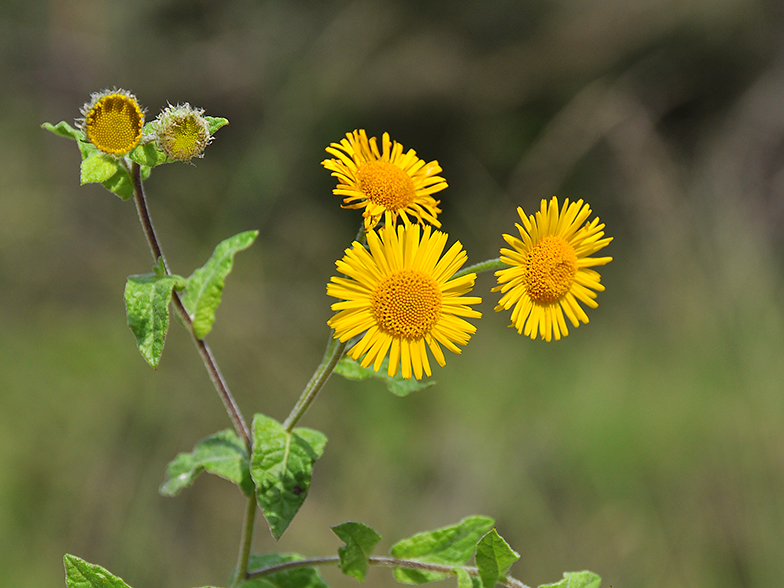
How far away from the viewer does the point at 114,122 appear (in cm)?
156

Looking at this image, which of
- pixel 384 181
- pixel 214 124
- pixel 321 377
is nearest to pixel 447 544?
pixel 321 377

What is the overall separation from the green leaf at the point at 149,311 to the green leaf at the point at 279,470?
399 millimetres

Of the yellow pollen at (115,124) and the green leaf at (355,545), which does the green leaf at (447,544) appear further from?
the yellow pollen at (115,124)

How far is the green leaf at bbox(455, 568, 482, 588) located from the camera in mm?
1700

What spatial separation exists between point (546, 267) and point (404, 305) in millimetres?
450

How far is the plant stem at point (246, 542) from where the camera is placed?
1.85 metres

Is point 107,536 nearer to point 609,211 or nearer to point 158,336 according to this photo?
point 158,336

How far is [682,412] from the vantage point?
538 cm

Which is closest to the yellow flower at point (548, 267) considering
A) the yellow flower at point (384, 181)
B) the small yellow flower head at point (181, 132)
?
the yellow flower at point (384, 181)

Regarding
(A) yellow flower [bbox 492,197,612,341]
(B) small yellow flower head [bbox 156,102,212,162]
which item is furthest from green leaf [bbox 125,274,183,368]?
(A) yellow flower [bbox 492,197,612,341]

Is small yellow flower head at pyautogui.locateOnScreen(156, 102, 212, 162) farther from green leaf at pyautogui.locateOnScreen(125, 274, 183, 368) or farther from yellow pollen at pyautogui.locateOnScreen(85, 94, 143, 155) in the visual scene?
green leaf at pyautogui.locateOnScreen(125, 274, 183, 368)

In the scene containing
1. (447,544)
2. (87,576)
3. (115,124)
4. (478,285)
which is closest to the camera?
(115,124)

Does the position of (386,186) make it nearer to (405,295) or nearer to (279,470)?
(405,295)

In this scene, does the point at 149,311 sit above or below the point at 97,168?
below
